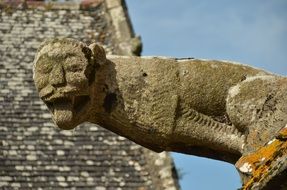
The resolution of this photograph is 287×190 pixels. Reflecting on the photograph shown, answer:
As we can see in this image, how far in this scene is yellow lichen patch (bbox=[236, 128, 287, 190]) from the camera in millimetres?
5383

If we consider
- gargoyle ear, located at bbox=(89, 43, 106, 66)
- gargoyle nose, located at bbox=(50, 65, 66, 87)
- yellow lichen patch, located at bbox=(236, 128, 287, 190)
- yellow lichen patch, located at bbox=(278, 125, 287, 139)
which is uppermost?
gargoyle ear, located at bbox=(89, 43, 106, 66)

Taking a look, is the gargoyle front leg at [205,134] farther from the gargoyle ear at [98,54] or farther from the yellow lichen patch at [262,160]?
the gargoyle ear at [98,54]

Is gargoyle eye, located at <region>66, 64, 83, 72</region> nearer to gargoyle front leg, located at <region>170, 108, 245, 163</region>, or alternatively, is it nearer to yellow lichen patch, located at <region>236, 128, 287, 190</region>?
gargoyle front leg, located at <region>170, 108, 245, 163</region>

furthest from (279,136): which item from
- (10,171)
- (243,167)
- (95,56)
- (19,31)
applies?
(19,31)

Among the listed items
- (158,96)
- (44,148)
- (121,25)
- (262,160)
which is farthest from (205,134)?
(121,25)

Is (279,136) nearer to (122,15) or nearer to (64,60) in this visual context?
(64,60)

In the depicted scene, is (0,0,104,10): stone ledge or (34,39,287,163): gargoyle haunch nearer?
(34,39,287,163): gargoyle haunch

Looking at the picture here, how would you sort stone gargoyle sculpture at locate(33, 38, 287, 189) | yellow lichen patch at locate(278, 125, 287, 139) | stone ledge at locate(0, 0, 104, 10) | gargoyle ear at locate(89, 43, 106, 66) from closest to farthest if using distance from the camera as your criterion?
yellow lichen patch at locate(278, 125, 287, 139)
stone gargoyle sculpture at locate(33, 38, 287, 189)
gargoyle ear at locate(89, 43, 106, 66)
stone ledge at locate(0, 0, 104, 10)

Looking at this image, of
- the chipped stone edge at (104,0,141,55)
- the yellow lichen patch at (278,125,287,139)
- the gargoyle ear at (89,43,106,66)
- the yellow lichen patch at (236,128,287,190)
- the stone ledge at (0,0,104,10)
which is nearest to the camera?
the yellow lichen patch at (236,128,287,190)

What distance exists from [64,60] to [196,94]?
2.46 ft

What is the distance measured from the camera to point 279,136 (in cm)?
554

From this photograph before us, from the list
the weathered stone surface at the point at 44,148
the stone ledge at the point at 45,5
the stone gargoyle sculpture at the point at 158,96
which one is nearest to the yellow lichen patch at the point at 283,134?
the stone gargoyle sculpture at the point at 158,96

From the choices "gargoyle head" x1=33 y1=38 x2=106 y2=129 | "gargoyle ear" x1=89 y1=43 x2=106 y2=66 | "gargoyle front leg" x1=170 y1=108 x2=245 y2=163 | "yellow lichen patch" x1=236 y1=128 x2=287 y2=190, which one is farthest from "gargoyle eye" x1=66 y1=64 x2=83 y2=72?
"yellow lichen patch" x1=236 y1=128 x2=287 y2=190

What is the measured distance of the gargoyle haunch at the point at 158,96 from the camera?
6.01 meters
